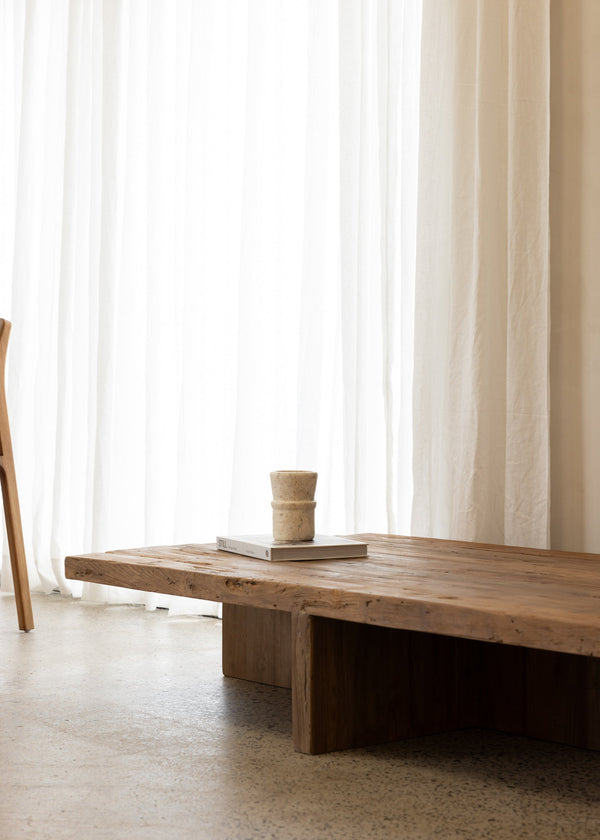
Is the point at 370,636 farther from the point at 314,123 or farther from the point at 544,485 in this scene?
the point at 314,123

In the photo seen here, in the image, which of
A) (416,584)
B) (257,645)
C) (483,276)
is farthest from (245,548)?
(483,276)

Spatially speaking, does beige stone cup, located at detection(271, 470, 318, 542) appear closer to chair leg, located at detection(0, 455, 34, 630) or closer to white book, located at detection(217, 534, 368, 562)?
white book, located at detection(217, 534, 368, 562)

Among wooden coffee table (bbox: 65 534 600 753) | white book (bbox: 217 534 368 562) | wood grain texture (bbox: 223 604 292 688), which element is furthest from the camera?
wood grain texture (bbox: 223 604 292 688)

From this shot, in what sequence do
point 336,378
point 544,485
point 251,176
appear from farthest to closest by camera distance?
1. point 251,176
2. point 336,378
3. point 544,485

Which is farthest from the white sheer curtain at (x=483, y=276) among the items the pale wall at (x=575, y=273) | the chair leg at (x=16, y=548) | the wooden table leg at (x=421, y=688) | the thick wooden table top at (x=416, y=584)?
the chair leg at (x=16, y=548)

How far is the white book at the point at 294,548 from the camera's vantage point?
175 cm

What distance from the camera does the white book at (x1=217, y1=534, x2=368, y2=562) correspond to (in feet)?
5.75

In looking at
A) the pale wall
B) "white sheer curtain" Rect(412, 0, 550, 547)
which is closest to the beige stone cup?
"white sheer curtain" Rect(412, 0, 550, 547)

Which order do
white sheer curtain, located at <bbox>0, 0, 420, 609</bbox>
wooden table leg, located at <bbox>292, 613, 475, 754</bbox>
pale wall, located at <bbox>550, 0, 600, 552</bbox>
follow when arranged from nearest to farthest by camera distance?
wooden table leg, located at <bbox>292, 613, 475, 754</bbox>, pale wall, located at <bbox>550, 0, 600, 552</bbox>, white sheer curtain, located at <bbox>0, 0, 420, 609</bbox>

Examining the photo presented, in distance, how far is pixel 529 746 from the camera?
164 cm

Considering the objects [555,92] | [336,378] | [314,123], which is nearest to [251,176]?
[314,123]

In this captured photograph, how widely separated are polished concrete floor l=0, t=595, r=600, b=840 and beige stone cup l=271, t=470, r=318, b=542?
0.99ft

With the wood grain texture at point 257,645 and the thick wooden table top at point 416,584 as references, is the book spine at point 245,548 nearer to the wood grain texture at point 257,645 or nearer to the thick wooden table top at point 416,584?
the thick wooden table top at point 416,584

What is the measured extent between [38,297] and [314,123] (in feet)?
3.84
